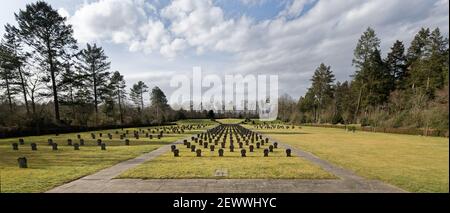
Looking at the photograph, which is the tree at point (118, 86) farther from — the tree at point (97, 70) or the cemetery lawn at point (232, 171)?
the cemetery lawn at point (232, 171)

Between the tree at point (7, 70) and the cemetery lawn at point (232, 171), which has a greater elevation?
the tree at point (7, 70)

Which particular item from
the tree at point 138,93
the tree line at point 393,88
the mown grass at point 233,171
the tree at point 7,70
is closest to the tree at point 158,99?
the tree at point 138,93

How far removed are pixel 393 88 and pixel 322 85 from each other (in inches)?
1067

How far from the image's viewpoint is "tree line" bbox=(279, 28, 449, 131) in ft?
131

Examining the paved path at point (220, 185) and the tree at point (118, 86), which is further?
the tree at point (118, 86)

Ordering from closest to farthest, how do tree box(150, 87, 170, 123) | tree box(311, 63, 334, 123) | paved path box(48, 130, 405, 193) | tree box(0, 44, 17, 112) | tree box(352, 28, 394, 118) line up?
paved path box(48, 130, 405, 193) < tree box(0, 44, 17, 112) < tree box(352, 28, 394, 118) < tree box(311, 63, 334, 123) < tree box(150, 87, 170, 123)

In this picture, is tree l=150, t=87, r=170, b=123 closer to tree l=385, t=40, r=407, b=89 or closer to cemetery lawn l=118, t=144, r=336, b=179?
tree l=385, t=40, r=407, b=89

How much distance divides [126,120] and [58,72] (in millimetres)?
24641

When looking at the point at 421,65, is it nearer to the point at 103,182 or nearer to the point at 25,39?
the point at 103,182

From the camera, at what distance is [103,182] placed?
353 inches

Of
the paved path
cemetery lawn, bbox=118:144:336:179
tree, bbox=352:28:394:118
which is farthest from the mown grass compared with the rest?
tree, bbox=352:28:394:118

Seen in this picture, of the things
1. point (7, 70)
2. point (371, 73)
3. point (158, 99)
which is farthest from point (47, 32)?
point (158, 99)

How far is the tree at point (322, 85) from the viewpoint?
278 feet
